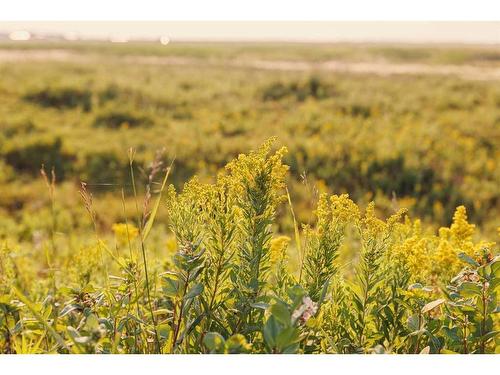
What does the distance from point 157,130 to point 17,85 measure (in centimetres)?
613

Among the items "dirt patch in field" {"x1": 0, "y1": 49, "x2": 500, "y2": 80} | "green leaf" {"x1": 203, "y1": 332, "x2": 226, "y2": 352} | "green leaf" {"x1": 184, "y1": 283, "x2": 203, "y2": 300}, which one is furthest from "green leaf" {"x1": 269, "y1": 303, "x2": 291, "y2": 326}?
"dirt patch in field" {"x1": 0, "y1": 49, "x2": 500, "y2": 80}

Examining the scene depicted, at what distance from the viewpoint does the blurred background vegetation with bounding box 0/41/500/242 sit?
8.59 metres

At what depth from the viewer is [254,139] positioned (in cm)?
1189

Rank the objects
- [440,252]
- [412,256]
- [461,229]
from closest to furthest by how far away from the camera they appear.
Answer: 1. [412,256]
2. [440,252]
3. [461,229]

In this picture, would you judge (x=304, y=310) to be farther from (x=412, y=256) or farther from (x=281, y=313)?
(x=412, y=256)

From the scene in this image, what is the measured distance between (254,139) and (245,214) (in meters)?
10.2

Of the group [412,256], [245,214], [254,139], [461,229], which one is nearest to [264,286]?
[245,214]

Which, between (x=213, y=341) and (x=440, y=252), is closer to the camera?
(x=213, y=341)

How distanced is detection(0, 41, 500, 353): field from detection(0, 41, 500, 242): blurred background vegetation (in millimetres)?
50

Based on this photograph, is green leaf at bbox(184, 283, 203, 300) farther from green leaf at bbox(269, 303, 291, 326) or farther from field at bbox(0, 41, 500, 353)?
green leaf at bbox(269, 303, 291, 326)

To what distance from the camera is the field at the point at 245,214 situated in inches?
67.8

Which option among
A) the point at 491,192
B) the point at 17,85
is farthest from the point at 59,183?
the point at 17,85

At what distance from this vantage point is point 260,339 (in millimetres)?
1752

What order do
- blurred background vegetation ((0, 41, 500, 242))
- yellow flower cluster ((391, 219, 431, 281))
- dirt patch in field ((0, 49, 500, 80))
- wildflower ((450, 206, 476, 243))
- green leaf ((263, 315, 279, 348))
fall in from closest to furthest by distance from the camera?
green leaf ((263, 315, 279, 348)), yellow flower cluster ((391, 219, 431, 281)), wildflower ((450, 206, 476, 243)), blurred background vegetation ((0, 41, 500, 242)), dirt patch in field ((0, 49, 500, 80))
